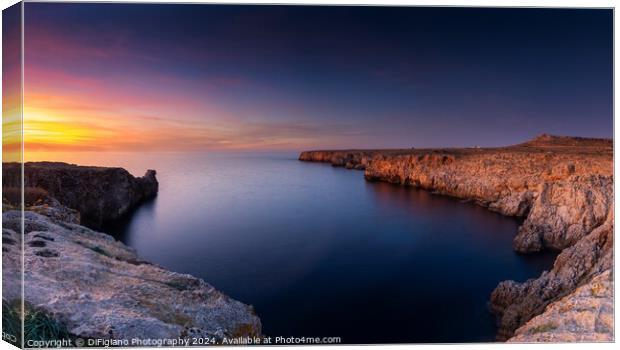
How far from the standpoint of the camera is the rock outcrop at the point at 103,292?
4297 millimetres

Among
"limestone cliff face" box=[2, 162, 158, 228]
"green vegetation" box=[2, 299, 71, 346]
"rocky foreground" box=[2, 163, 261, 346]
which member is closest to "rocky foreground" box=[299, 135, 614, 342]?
"limestone cliff face" box=[2, 162, 158, 228]

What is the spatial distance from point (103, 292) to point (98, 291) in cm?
5

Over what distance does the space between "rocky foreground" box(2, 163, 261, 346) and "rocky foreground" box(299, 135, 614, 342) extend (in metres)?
3.73

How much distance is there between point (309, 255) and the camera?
701cm

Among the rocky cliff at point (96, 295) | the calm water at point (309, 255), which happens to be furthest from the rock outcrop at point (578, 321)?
the rocky cliff at point (96, 295)

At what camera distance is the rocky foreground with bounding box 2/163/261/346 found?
169 inches

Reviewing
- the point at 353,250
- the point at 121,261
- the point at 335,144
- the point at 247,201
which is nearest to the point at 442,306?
the point at 353,250

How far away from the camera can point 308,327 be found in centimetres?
581

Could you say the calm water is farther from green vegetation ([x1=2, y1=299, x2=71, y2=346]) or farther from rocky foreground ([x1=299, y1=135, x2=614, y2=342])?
green vegetation ([x1=2, y1=299, x2=71, y2=346])

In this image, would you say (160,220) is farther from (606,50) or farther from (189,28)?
(606,50)

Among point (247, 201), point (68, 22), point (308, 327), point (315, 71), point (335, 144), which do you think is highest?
point (68, 22)

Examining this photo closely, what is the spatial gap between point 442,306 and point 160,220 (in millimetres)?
5233

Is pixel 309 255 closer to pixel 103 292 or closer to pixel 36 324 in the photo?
pixel 103 292

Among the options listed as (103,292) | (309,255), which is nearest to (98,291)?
(103,292)
